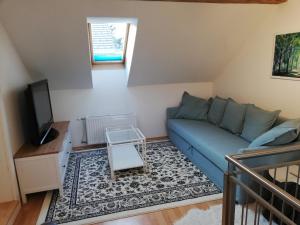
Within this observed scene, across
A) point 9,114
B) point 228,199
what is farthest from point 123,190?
point 228,199

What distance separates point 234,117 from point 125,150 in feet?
5.58

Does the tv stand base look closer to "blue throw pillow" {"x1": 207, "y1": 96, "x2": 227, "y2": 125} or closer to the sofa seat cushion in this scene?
the sofa seat cushion

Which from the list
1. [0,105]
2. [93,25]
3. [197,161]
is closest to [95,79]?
[93,25]

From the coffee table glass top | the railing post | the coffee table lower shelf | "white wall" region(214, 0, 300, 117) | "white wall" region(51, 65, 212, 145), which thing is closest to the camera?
the railing post

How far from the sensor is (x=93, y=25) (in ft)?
12.2

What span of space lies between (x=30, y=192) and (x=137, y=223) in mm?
1280

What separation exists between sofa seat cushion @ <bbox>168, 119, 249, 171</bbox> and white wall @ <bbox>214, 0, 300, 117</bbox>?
2.28 feet

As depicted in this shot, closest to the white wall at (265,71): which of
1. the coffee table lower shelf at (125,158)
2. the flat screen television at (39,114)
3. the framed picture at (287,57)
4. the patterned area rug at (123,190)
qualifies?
the framed picture at (287,57)

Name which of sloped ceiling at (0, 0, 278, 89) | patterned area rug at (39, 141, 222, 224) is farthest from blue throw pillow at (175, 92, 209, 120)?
patterned area rug at (39, 141, 222, 224)

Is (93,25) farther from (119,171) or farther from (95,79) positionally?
(119,171)

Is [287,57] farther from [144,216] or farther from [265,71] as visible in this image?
[144,216]

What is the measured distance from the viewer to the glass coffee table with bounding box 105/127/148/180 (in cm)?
304

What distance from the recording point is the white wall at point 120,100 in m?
3.98

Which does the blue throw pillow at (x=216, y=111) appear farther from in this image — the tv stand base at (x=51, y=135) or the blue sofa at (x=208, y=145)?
the tv stand base at (x=51, y=135)
